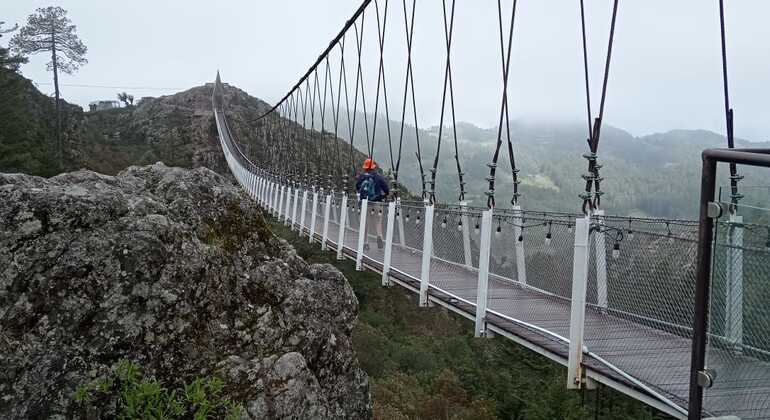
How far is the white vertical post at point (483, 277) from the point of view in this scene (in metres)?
3.84

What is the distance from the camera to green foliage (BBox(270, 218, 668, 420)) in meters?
12.2

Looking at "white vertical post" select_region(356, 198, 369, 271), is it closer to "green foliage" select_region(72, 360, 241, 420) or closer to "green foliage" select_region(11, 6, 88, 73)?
"green foliage" select_region(72, 360, 241, 420)

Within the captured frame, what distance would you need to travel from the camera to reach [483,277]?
388 centimetres

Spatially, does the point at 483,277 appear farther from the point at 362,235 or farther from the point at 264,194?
the point at 264,194

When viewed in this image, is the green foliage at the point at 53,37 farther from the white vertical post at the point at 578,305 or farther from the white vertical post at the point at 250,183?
the white vertical post at the point at 578,305

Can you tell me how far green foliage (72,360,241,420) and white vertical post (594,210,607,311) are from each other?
1841 mm

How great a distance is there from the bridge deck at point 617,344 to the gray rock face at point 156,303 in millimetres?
1045

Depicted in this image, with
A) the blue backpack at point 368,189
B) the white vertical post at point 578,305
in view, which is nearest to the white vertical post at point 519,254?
the white vertical post at point 578,305

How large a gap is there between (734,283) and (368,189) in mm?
6412

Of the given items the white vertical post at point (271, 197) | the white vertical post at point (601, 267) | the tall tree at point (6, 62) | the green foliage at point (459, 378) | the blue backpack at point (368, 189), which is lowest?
the green foliage at point (459, 378)

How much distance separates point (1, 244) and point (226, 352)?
0.94m

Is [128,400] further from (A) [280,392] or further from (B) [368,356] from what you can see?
(B) [368,356]

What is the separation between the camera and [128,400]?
6.84 feet

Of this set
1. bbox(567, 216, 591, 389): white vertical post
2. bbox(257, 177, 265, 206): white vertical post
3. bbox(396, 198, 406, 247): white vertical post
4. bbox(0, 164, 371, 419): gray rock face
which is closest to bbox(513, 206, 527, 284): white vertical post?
bbox(567, 216, 591, 389): white vertical post
